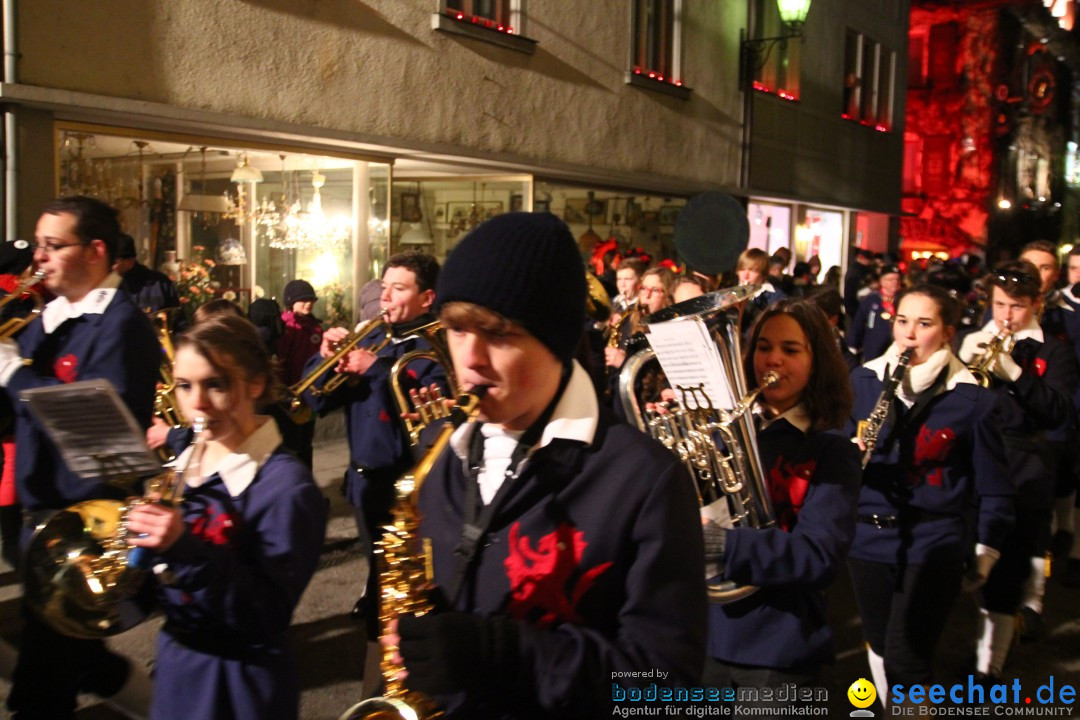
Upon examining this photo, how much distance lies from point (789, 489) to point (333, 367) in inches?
96.6

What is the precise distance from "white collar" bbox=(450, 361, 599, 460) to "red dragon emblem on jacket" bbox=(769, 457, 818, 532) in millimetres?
1305

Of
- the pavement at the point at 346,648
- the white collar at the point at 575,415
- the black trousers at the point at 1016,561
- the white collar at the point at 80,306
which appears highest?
the white collar at the point at 80,306

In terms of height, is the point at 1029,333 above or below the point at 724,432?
above

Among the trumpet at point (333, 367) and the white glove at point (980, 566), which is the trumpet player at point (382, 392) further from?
the white glove at point (980, 566)

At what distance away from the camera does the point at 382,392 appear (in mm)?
4594

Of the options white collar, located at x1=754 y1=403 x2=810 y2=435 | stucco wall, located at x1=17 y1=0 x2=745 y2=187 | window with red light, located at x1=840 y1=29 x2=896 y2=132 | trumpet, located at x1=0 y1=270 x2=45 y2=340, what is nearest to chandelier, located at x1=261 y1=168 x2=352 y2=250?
stucco wall, located at x1=17 y1=0 x2=745 y2=187

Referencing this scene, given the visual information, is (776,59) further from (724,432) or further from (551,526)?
(551,526)

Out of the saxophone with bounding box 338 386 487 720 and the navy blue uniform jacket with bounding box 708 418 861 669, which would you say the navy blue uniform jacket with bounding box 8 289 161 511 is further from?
the navy blue uniform jacket with bounding box 708 418 861 669

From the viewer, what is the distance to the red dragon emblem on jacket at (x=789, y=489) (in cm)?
296

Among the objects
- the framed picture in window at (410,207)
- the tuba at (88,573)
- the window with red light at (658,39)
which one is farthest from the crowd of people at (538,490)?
the window with red light at (658,39)

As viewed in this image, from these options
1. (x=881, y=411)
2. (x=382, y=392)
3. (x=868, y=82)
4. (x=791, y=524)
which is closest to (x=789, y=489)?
(x=791, y=524)

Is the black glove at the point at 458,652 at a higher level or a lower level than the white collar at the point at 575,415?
lower

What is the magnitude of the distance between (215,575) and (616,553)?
1.07 metres

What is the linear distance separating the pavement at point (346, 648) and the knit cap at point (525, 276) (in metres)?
2.96
